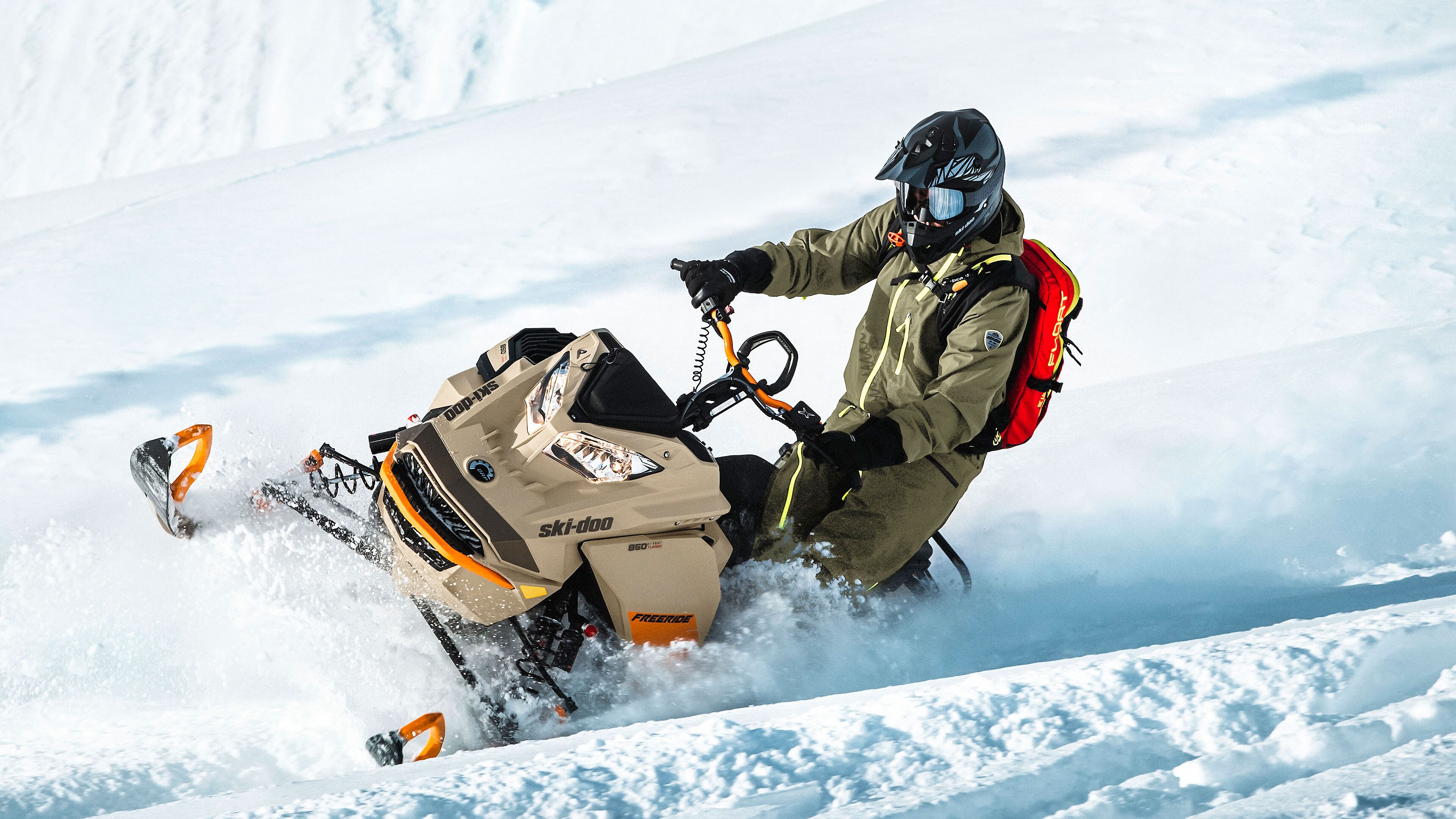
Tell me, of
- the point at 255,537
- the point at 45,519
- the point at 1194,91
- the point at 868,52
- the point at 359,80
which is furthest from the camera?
the point at 359,80

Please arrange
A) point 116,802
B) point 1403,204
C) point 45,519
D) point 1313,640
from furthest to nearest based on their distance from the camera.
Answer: point 1403,204, point 45,519, point 116,802, point 1313,640

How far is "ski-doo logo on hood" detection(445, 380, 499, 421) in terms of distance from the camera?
2.96 m

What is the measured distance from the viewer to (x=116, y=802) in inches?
108

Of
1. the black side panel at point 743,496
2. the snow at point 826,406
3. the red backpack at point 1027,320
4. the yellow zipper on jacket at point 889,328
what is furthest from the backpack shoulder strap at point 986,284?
the snow at point 826,406

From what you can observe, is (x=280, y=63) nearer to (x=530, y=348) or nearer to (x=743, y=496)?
(x=530, y=348)

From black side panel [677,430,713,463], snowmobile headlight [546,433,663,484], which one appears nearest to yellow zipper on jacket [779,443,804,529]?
black side panel [677,430,713,463]

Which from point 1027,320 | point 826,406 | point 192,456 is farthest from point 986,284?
point 826,406

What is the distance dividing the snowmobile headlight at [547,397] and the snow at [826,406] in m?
0.69

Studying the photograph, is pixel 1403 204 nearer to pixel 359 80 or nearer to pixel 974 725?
pixel 974 725

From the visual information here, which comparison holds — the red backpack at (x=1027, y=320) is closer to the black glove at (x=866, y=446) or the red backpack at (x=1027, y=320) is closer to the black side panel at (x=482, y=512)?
the black glove at (x=866, y=446)

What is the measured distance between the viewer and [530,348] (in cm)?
335

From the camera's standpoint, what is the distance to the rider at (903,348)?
320 centimetres

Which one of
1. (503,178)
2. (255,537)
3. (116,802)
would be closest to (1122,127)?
(503,178)

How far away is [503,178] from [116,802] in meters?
6.47
